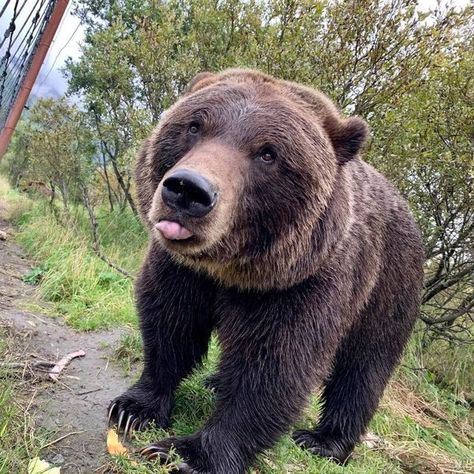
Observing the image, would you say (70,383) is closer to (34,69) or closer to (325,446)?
(325,446)

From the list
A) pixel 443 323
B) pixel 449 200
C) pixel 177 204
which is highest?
pixel 449 200

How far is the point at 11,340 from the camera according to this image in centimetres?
332

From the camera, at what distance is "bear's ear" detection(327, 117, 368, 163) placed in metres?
Result: 2.62

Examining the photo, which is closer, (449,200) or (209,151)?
(209,151)

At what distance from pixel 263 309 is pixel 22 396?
1286 millimetres

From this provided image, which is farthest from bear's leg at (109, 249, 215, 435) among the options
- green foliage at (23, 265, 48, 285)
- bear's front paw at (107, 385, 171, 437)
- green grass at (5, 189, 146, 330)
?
green foliage at (23, 265, 48, 285)

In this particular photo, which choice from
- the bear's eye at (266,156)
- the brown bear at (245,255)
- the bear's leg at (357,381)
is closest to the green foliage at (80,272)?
the brown bear at (245,255)

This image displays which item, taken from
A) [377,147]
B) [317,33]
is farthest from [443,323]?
[317,33]

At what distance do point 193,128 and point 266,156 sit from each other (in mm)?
349

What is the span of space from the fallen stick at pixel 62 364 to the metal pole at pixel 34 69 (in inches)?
84.6

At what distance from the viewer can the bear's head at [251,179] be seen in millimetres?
2139

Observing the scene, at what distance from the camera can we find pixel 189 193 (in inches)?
77.4

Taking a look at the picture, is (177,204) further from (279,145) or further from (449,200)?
(449,200)

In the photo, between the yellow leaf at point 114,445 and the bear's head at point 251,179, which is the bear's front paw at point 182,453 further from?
the bear's head at point 251,179
